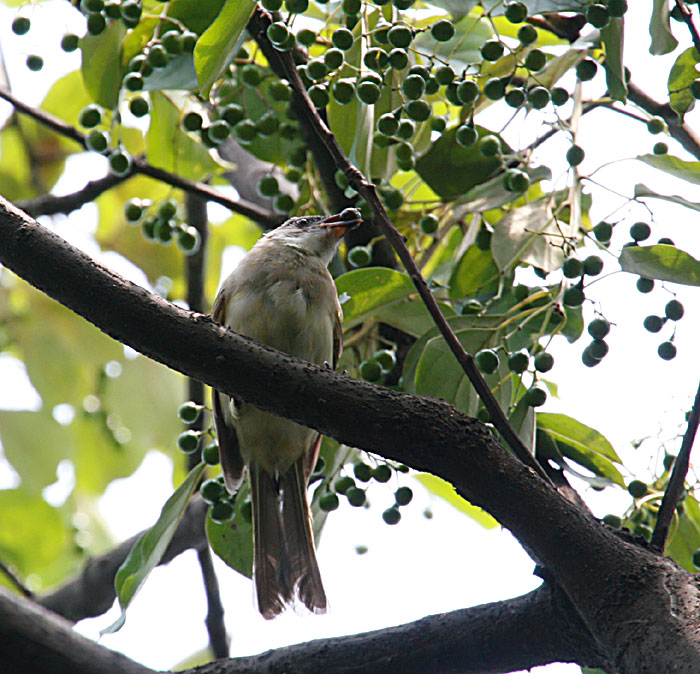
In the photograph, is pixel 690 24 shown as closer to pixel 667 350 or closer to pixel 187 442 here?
pixel 667 350

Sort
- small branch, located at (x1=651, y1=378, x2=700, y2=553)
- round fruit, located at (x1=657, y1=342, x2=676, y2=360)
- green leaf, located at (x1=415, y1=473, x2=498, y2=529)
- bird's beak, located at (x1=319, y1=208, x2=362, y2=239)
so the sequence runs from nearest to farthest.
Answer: small branch, located at (x1=651, y1=378, x2=700, y2=553) → round fruit, located at (x1=657, y1=342, x2=676, y2=360) → bird's beak, located at (x1=319, y1=208, x2=362, y2=239) → green leaf, located at (x1=415, y1=473, x2=498, y2=529)

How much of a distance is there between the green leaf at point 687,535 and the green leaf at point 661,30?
143cm

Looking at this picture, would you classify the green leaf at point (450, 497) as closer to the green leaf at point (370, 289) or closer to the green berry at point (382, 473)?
the green berry at point (382, 473)

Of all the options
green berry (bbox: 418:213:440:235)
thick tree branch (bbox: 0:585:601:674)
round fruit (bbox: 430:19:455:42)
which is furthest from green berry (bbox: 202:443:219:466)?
round fruit (bbox: 430:19:455:42)

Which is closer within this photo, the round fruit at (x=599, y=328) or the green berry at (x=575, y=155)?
the round fruit at (x=599, y=328)

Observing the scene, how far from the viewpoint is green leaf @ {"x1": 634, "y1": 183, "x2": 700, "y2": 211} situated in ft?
8.12

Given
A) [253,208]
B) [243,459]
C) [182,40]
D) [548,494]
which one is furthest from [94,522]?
[548,494]

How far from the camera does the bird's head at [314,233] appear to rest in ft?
11.9

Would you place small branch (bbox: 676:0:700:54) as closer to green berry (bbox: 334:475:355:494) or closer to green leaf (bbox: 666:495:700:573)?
green leaf (bbox: 666:495:700:573)

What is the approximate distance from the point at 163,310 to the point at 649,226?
5.24ft

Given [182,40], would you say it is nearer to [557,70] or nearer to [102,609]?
[557,70]

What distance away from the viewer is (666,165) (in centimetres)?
262

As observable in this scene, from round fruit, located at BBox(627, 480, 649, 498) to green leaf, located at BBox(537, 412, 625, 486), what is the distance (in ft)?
0.29

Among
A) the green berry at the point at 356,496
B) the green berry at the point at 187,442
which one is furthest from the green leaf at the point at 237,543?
the green berry at the point at 356,496
